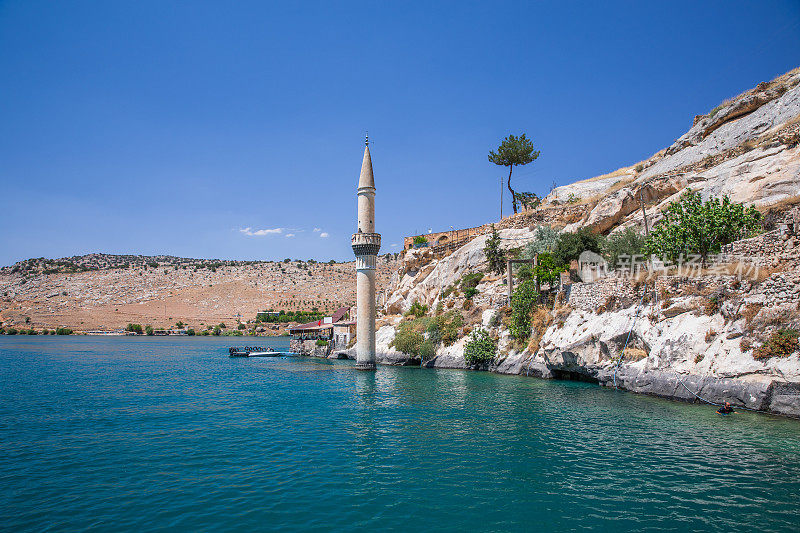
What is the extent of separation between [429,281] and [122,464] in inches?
1626

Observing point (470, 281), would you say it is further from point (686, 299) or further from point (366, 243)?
point (686, 299)

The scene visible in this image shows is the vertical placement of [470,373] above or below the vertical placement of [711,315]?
below

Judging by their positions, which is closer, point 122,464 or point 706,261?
point 122,464

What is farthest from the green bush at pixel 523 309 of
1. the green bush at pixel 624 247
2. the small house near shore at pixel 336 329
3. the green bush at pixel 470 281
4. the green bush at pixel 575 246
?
the small house near shore at pixel 336 329

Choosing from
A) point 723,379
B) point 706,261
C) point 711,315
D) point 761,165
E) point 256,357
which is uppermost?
point 761,165

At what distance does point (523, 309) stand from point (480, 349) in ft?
15.0

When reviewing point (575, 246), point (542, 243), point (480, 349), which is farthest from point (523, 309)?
point (542, 243)

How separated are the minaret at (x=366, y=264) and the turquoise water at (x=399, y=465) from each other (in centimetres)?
1250

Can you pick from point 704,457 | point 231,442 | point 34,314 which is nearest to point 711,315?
point 704,457

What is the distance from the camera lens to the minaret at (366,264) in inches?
1337

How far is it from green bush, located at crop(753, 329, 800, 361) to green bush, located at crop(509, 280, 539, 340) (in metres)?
16.0

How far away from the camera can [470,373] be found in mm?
32156

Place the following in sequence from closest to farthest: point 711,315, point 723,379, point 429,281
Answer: point 723,379 → point 711,315 → point 429,281

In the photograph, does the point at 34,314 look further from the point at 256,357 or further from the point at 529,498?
the point at 529,498
